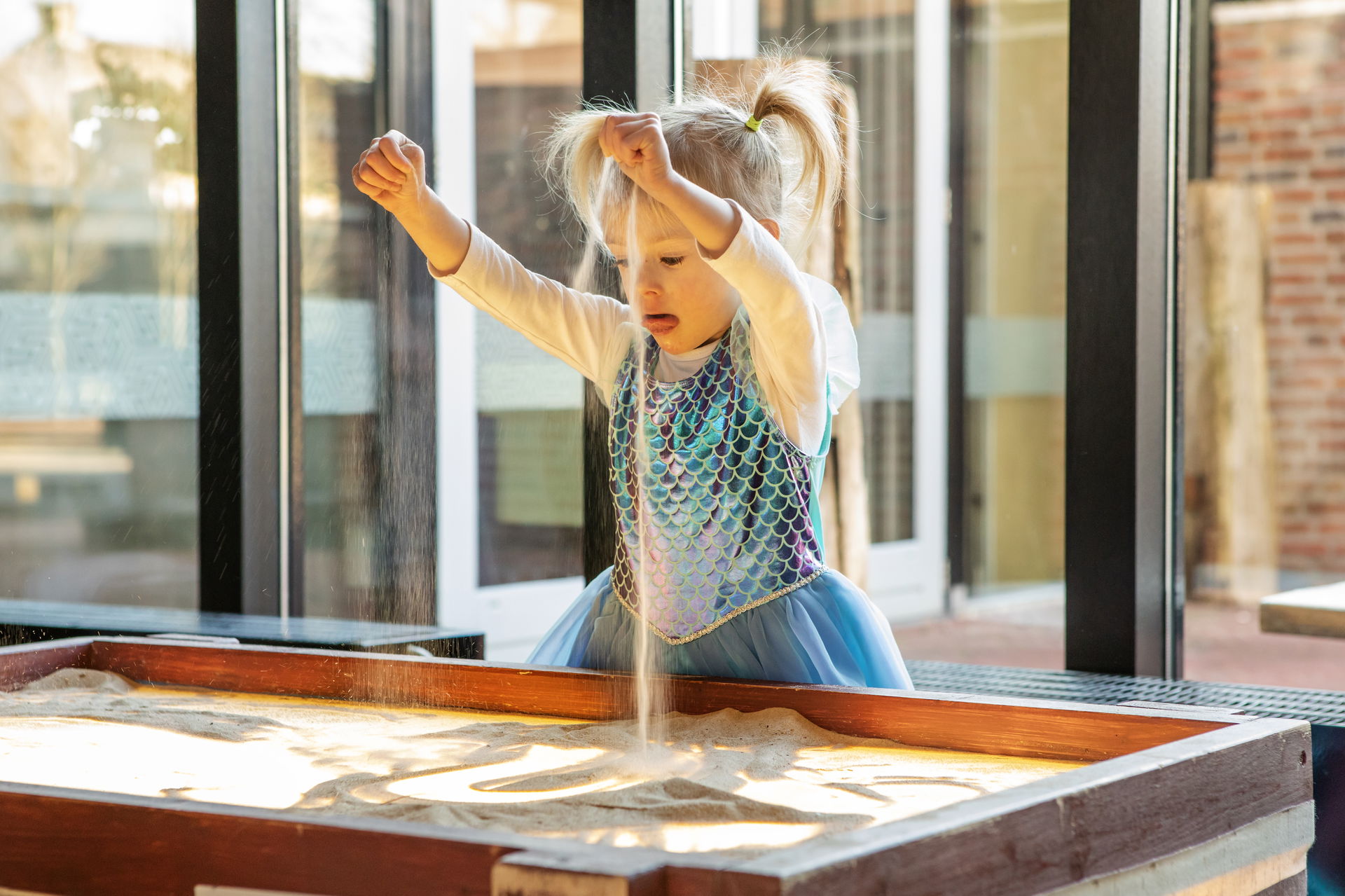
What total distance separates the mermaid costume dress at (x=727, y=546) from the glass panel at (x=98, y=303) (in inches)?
75.3

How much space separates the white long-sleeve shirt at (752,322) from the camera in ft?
4.44

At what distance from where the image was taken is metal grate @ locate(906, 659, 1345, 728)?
5.06ft

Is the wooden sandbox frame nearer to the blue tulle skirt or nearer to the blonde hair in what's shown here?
the blue tulle skirt

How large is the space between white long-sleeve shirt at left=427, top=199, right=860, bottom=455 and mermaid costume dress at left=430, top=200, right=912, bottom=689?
14mm

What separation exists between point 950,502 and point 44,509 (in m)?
2.16

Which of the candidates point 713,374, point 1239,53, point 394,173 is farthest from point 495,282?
point 1239,53

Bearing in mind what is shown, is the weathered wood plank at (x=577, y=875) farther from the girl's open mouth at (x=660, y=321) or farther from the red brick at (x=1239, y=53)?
the red brick at (x=1239, y=53)

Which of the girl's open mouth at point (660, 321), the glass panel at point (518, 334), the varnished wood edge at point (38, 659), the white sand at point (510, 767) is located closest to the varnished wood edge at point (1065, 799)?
the white sand at point (510, 767)

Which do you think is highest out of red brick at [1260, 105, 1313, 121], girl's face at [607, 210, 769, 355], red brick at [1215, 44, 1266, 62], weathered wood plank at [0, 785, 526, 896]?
red brick at [1215, 44, 1266, 62]

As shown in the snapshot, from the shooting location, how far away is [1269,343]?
7.97 ft

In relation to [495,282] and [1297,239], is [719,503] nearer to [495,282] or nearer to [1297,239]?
[495,282]

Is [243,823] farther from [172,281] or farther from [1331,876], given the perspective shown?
[172,281]

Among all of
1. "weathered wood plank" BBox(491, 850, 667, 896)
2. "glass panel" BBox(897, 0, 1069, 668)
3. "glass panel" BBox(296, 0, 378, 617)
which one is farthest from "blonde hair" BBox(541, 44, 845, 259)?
"glass panel" BBox(296, 0, 378, 617)

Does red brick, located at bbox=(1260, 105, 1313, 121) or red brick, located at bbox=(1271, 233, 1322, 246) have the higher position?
red brick, located at bbox=(1260, 105, 1313, 121)
